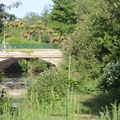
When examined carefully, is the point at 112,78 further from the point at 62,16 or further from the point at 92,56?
the point at 62,16

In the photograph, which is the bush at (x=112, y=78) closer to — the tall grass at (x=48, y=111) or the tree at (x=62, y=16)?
the tall grass at (x=48, y=111)

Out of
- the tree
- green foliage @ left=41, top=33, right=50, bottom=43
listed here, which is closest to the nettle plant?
the tree

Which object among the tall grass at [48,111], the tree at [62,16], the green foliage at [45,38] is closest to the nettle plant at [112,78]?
the tall grass at [48,111]

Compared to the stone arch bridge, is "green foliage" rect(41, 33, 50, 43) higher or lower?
higher

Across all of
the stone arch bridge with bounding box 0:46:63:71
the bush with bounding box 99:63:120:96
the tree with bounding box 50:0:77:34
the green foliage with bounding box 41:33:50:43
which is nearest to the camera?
the bush with bounding box 99:63:120:96

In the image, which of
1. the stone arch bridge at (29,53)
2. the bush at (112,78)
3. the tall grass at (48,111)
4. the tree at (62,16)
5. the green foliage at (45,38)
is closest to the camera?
the tall grass at (48,111)

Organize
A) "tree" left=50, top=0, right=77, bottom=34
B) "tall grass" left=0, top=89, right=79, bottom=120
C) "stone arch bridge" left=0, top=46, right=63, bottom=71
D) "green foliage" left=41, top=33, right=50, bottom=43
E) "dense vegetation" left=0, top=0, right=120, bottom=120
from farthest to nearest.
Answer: "green foliage" left=41, top=33, right=50, bottom=43
"tree" left=50, top=0, right=77, bottom=34
"stone arch bridge" left=0, top=46, right=63, bottom=71
"dense vegetation" left=0, top=0, right=120, bottom=120
"tall grass" left=0, top=89, right=79, bottom=120

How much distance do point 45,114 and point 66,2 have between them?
48.3 meters

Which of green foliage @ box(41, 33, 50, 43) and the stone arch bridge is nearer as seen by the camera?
the stone arch bridge

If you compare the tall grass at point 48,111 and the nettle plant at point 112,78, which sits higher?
the nettle plant at point 112,78

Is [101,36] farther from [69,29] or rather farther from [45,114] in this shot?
[69,29]

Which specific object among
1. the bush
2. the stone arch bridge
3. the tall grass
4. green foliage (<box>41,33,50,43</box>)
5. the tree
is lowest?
the tall grass

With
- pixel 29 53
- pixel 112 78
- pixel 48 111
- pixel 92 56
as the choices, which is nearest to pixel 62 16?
pixel 29 53

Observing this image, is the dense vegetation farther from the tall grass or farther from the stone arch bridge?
the stone arch bridge
